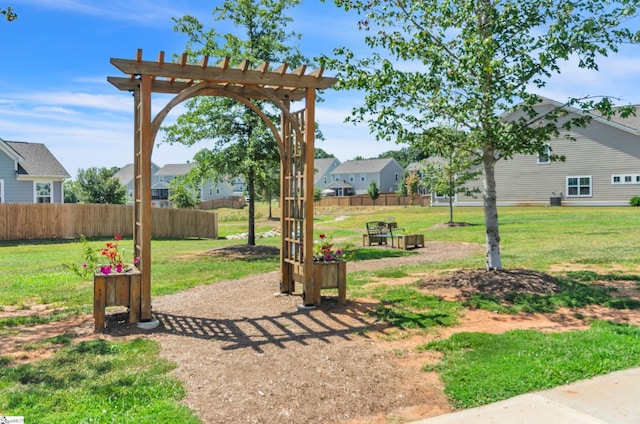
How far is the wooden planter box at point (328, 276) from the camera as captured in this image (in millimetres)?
7562

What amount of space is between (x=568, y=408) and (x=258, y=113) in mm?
5947

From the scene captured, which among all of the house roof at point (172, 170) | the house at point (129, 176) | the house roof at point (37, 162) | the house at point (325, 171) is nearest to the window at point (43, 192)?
the house roof at point (37, 162)

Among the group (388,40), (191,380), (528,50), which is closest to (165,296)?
(191,380)

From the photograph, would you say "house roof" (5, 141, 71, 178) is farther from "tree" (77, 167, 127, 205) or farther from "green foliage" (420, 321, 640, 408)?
"green foliage" (420, 321, 640, 408)

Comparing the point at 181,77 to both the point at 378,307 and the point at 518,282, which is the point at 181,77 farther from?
the point at 518,282

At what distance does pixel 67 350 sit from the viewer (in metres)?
5.43

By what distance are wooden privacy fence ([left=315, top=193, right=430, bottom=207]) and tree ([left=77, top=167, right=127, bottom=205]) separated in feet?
78.7

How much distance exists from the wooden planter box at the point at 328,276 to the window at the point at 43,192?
24.5 m

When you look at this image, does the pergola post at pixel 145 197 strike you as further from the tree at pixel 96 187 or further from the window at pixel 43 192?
the tree at pixel 96 187

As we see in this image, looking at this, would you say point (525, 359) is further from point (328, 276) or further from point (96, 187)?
point (96, 187)

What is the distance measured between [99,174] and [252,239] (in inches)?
910

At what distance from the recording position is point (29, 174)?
1019 inches

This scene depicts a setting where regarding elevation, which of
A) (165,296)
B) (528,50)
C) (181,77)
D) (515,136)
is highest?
(528,50)

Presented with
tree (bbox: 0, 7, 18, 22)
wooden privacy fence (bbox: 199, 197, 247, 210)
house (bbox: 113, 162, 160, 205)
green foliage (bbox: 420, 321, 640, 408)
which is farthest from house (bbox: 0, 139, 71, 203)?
house (bbox: 113, 162, 160, 205)
